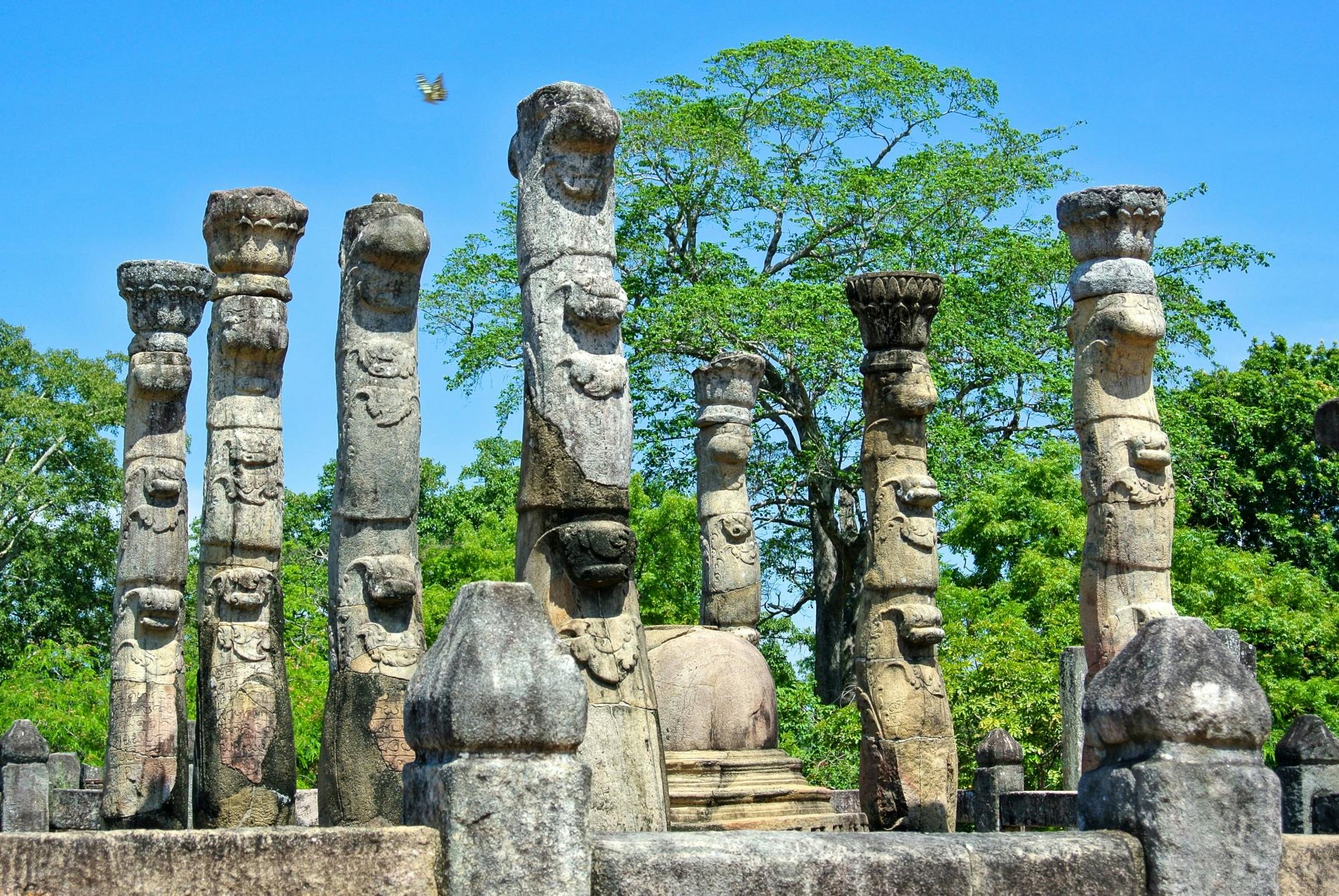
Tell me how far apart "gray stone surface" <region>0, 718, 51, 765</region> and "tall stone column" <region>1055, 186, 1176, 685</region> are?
515 inches

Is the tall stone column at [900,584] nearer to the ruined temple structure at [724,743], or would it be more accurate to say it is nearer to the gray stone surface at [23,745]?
the ruined temple structure at [724,743]

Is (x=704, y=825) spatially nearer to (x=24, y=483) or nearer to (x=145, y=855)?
(x=145, y=855)

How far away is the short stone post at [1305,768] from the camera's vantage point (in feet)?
47.9

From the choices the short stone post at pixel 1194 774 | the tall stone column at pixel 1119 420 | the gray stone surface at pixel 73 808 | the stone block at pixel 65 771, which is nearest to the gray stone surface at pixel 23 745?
the gray stone surface at pixel 73 808

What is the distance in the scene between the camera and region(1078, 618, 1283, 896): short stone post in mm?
6523

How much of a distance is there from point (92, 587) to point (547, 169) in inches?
1235

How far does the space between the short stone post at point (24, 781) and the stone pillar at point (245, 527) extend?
20.4ft

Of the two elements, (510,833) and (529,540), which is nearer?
(510,833)

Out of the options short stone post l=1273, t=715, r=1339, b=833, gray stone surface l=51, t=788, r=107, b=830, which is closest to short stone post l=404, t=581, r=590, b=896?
short stone post l=1273, t=715, r=1339, b=833

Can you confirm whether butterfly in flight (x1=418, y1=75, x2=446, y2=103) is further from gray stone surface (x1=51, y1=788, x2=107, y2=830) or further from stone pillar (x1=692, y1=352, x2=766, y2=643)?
gray stone surface (x1=51, y1=788, x2=107, y2=830)

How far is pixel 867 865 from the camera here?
6.10m

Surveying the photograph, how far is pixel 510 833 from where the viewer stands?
Answer: 5.76 metres

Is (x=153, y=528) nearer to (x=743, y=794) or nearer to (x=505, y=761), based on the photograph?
(x=743, y=794)

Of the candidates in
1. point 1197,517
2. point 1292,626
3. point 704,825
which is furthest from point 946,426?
point 704,825
